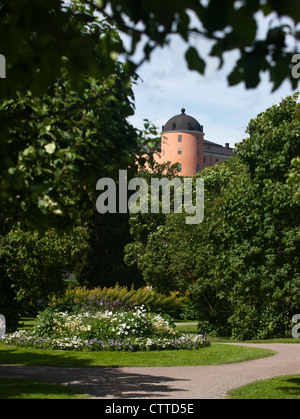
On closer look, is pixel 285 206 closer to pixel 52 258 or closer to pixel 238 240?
pixel 238 240

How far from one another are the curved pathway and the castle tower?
8227 cm

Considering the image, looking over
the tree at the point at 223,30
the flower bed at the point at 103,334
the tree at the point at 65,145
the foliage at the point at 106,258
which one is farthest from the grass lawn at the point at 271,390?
the foliage at the point at 106,258

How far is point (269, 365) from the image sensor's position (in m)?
14.6

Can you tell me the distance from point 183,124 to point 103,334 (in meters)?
84.0

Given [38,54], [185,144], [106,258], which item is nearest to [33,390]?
[38,54]

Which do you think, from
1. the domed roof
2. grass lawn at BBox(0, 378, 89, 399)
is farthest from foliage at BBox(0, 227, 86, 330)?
the domed roof

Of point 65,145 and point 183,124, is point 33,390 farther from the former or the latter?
point 183,124

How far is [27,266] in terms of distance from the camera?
16250mm

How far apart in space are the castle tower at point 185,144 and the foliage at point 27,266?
2996 inches

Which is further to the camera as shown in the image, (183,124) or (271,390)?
(183,124)

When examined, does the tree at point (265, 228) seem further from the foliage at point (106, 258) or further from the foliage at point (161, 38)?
the foliage at point (106, 258)
